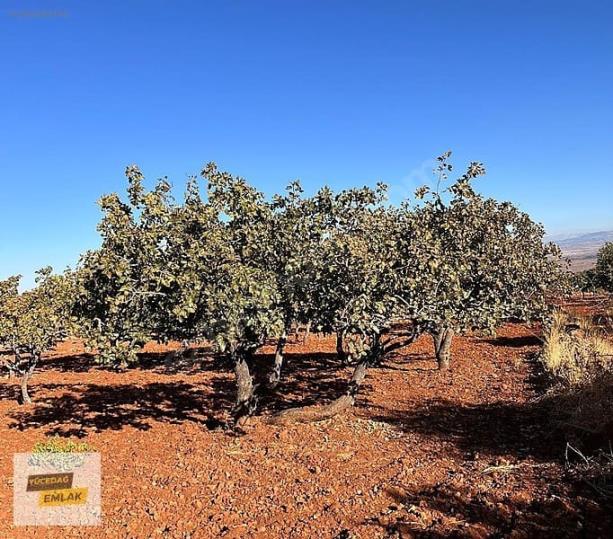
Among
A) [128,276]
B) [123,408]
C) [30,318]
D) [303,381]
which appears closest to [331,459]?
[128,276]

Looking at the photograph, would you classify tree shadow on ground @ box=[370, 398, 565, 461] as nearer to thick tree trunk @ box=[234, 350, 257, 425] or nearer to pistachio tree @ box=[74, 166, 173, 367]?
thick tree trunk @ box=[234, 350, 257, 425]

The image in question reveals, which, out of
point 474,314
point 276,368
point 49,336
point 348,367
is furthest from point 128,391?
point 474,314

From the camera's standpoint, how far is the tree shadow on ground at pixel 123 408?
→ 45.8 feet

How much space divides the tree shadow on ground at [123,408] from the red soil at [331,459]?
72 mm

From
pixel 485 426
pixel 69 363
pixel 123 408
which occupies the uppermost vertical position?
pixel 69 363

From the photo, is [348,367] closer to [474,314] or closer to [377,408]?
[377,408]

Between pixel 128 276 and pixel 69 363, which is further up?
pixel 128 276

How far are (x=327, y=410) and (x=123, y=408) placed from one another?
7193 millimetres

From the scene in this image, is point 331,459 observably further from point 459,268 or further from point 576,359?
point 576,359

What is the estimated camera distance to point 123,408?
51.6ft

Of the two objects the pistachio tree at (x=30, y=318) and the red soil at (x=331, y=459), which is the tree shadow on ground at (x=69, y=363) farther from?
the pistachio tree at (x=30, y=318)

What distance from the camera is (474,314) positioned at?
38.5 feet

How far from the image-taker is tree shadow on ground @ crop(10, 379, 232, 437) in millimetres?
13969

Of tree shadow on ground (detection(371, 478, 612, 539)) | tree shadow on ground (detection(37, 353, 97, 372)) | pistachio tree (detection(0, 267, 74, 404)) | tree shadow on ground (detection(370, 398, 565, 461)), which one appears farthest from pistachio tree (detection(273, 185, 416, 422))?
tree shadow on ground (detection(37, 353, 97, 372))
